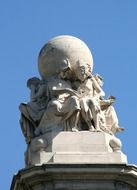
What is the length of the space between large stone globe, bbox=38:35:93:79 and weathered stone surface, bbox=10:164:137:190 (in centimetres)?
440

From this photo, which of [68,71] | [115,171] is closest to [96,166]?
[115,171]

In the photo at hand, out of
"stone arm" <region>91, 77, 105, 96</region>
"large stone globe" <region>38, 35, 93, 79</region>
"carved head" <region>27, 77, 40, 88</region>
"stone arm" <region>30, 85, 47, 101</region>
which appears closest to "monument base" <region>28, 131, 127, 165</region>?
"stone arm" <region>30, 85, 47, 101</region>

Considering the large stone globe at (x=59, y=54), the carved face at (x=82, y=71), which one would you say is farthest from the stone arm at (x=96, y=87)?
the large stone globe at (x=59, y=54)

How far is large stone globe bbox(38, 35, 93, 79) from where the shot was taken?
94.1ft

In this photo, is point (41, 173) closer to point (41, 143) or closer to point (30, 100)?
point (41, 143)

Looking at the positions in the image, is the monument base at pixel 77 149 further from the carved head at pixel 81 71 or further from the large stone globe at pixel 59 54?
the large stone globe at pixel 59 54

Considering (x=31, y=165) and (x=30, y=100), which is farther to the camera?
(x=30, y=100)

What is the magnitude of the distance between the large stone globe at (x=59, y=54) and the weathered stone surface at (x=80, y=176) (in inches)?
173

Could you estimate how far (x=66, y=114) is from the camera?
1083 inches

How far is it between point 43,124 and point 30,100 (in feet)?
4.39

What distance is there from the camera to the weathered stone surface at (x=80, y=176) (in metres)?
25.7

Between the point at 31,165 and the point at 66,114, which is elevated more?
the point at 66,114

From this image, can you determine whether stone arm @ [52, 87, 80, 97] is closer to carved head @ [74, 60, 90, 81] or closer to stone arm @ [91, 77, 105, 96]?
carved head @ [74, 60, 90, 81]

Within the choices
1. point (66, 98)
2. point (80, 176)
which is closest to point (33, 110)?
point (66, 98)
